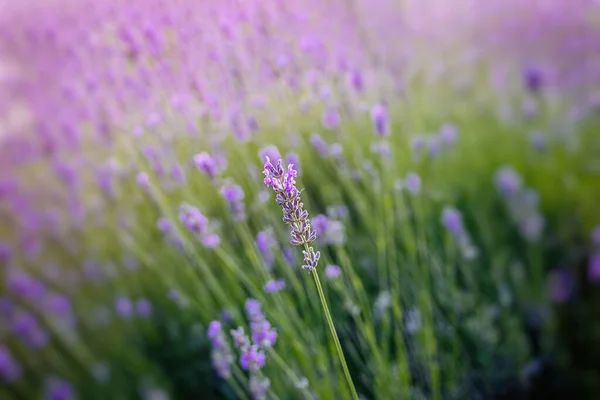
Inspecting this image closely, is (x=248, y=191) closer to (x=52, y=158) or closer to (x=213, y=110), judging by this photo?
(x=213, y=110)

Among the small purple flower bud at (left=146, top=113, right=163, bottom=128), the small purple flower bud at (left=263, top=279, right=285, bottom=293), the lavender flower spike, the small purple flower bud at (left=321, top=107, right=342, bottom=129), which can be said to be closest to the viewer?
the lavender flower spike

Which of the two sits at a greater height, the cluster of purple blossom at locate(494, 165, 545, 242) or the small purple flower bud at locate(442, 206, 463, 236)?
the cluster of purple blossom at locate(494, 165, 545, 242)

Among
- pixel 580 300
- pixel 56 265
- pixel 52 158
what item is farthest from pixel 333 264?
pixel 56 265

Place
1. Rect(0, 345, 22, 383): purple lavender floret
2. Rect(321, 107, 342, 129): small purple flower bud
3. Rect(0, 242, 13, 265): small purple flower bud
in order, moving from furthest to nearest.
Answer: Rect(0, 242, 13, 265): small purple flower bud → Rect(0, 345, 22, 383): purple lavender floret → Rect(321, 107, 342, 129): small purple flower bud

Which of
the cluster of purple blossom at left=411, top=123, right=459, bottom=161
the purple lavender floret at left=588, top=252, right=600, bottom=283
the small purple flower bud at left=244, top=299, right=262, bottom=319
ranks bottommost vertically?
the small purple flower bud at left=244, top=299, right=262, bottom=319

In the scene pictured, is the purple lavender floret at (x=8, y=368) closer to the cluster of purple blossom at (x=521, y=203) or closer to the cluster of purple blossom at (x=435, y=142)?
the cluster of purple blossom at (x=435, y=142)

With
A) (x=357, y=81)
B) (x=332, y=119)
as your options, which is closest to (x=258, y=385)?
(x=332, y=119)

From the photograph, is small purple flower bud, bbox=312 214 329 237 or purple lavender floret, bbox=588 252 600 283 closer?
small purple flower bud, bbox=312 214 329 237

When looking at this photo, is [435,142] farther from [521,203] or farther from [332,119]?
[332,119]

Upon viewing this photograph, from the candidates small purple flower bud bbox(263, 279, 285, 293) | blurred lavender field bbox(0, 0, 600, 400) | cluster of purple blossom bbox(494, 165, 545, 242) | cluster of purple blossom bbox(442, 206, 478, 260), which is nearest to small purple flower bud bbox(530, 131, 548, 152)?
blurred lavender field bbox(0, 0, 600, 400)

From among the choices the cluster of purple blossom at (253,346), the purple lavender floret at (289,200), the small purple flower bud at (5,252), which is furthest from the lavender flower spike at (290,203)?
the small purple flower bud at (5,252)

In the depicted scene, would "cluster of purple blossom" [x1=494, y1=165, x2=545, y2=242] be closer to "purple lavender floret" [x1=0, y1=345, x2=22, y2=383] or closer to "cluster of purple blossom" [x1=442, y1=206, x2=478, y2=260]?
"cluster of purple blossom" [x1=442, y1=206, x2=478, y2=260]
